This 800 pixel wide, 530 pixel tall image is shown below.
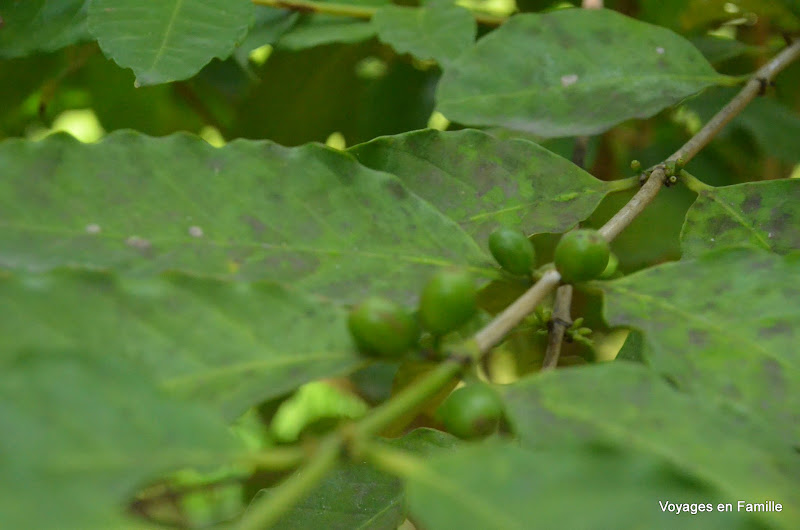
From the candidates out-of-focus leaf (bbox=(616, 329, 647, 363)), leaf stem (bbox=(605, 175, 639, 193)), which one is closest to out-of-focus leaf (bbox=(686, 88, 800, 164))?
leaf stem (bbox=(605, 175, 639, 193))

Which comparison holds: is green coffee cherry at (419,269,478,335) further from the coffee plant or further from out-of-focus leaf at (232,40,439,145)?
out-of-focus leaf at (232,40,439,145)

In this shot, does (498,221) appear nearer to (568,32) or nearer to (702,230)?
(702,230)

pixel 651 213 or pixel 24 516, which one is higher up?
pixel 24 516

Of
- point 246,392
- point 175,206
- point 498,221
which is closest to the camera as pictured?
point 246,392

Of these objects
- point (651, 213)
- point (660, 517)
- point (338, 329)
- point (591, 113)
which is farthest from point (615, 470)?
point (651, 213)

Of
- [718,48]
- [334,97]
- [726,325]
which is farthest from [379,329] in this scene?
[334,97]

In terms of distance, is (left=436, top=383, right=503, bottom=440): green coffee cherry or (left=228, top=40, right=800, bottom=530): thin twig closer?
(left=228, top=40, right=800, bottom=530): thin twig
